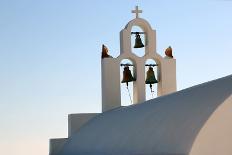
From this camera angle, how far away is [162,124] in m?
11.6

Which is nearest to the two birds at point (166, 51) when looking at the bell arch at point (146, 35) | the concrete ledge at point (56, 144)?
the bell arch at point (146, 35)

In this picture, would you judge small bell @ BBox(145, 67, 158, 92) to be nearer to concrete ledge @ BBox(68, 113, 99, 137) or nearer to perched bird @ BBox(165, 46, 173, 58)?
perched bird @ BBox(165, 46, 173, 58)

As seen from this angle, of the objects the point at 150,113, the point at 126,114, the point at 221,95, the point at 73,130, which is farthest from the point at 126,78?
the point at 221,95

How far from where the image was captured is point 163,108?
12609mm

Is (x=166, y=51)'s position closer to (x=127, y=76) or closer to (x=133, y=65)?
(x=133, y=65)

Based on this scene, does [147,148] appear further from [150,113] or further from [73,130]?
[73,130]

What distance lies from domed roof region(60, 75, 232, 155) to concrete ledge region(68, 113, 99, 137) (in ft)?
12.3

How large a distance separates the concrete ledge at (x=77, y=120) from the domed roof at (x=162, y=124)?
147 inches

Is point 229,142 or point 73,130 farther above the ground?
point 73,130

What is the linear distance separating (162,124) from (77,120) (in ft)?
30.4

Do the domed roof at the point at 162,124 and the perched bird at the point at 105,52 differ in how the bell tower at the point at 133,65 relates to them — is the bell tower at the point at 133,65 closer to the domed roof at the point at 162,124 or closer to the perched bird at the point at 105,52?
the perched bird at the point at 105,52

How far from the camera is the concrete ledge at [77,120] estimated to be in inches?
804

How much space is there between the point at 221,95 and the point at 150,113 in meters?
3.06

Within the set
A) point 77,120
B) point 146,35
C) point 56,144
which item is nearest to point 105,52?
point 146,35
